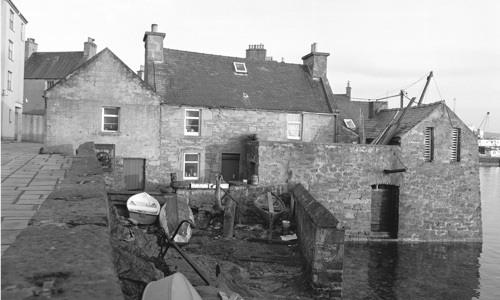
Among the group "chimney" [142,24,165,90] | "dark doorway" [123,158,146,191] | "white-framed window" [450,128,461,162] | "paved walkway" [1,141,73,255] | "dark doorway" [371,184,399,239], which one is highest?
"chimney" [142,24,165,90]

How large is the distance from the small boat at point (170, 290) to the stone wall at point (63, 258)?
88 cm

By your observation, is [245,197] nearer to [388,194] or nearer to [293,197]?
[293,197]

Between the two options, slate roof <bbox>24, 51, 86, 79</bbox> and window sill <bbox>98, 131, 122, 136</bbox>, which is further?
slate roof <bbox>24, 51, 86, 79</bbox>

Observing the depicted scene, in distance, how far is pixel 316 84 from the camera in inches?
1089

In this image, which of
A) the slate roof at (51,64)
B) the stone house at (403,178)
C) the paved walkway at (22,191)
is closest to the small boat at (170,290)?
the paved walkway at (22,191)

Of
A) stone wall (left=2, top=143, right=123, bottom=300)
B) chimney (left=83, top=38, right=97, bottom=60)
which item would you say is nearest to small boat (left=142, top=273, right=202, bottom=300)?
stone wall (left=2, top=143, right=123, bottom=300)

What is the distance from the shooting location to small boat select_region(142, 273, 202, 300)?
12.7ft

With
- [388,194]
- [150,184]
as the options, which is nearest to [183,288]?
[150,184]

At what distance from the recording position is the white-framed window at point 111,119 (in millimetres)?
21781

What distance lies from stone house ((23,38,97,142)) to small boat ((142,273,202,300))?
40.0m

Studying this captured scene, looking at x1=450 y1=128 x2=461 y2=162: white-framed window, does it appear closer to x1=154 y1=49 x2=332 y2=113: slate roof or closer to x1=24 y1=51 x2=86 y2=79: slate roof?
x1=154 y1=49 x2=332 y2=113: slate roof

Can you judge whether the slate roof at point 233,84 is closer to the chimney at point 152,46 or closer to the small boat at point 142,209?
the chimney at point 152,46

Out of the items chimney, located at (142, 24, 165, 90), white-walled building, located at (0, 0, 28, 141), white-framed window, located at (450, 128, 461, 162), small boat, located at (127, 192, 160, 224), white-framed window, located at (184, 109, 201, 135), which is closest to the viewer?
small boat, located at (127, 192, 160, 224)

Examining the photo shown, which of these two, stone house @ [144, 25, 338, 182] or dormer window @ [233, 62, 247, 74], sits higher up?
dormer window @ [233, 62, 247, 74]
